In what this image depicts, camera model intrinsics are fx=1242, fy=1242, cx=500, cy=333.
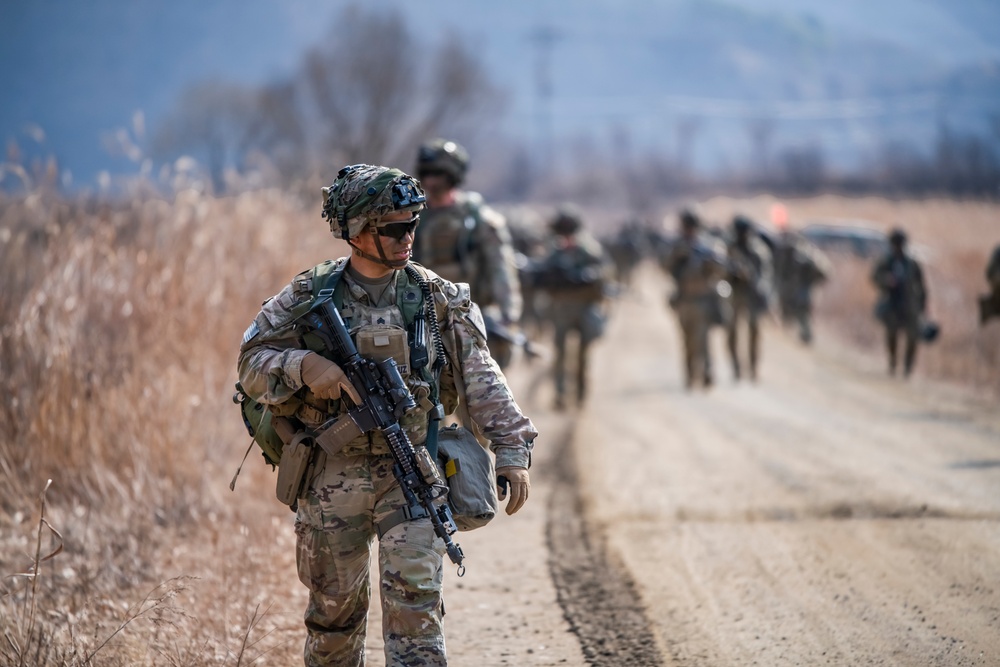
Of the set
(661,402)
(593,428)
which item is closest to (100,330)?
(593,428)

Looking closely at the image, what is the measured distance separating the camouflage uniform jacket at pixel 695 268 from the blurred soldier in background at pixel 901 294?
2.49m

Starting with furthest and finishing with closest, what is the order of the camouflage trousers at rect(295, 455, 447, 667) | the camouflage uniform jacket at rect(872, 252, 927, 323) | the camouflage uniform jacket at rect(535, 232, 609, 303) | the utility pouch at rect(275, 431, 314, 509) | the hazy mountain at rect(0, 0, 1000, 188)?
the hazy mountain at rect(0, 0, 1000, 188), the camouflage uniform jacket at rect(872, 252, 927, 323), the camouflage uniform jacket at rect(535, 232, 609, 303), the utility pouch at rect(275, 431, 314, 509), the camouflage trousers at rect(295, 455, 447, 667)

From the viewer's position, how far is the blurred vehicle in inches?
1160

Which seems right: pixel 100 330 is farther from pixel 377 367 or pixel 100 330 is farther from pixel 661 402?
pixel 661 402

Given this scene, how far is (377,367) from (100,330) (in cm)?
412

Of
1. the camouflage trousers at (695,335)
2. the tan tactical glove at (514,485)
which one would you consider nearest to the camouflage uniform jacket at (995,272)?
the camouflage trousers at (695,335)

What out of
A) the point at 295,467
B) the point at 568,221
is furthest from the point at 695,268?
the point at 295,467

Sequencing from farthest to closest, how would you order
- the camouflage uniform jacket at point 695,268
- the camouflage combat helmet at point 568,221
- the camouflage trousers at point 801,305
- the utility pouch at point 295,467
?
the camouflage trousers at point 801,305 < the camouflage uniform jacket at point 695,268 < the camouflage combat helmet at point 568,221 < the utility pouch at point 295,467

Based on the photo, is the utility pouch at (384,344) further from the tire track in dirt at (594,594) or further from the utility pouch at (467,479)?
the tire track in dirt at (594,594)

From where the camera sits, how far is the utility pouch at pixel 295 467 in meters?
3.99

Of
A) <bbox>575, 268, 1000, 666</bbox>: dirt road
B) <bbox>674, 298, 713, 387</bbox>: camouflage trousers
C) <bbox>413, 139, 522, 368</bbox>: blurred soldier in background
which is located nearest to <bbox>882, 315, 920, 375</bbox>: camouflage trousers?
<bbox>575, 268, 1000, 666</bbox>: dirt road

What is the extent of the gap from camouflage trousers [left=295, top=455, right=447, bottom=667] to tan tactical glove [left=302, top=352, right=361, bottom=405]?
0.88ft

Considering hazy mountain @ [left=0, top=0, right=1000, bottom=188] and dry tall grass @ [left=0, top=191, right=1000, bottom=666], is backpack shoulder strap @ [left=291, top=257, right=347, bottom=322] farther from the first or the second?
hazy mountain @ [left=0, top=0, right=1000, bottom=188]

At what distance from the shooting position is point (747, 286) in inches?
618
